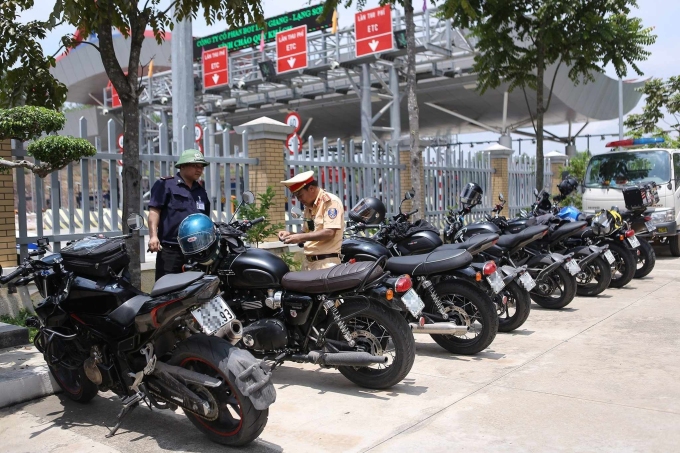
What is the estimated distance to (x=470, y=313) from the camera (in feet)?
18.0

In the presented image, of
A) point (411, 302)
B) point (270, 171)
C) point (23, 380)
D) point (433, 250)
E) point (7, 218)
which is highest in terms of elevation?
point (270, 171)

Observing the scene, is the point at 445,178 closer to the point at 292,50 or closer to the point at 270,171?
the point at 270,171

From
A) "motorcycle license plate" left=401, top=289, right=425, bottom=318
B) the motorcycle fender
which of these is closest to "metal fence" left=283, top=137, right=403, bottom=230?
"motorcycle license plate" left=401, top=289, right=425, bottom=318

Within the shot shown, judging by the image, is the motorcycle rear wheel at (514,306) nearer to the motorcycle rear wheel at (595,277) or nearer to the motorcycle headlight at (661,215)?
the motorcycle rear wheel at (595,277)

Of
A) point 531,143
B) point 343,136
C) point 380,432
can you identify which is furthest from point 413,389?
point 343,136

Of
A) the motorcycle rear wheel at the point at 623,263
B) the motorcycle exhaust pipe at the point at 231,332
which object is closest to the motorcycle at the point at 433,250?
the motorcycle exhaust pipe at the point at 231,332

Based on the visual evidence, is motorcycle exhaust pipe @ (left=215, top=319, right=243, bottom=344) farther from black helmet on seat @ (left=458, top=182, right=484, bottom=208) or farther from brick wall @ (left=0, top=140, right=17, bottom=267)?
black helmet on seat @ (left=458, top=182, right=484, bottom=208)

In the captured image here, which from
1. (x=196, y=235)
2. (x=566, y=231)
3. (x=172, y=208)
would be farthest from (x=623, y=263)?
(x=196, y=235)

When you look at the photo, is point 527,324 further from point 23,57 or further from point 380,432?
point 23,57

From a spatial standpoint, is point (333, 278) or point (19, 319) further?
point (19, 319)

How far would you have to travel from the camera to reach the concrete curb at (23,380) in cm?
449

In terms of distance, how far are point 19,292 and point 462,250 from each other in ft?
14.1

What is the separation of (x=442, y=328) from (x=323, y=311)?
3.75ft

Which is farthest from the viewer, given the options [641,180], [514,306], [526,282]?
[641,180]
